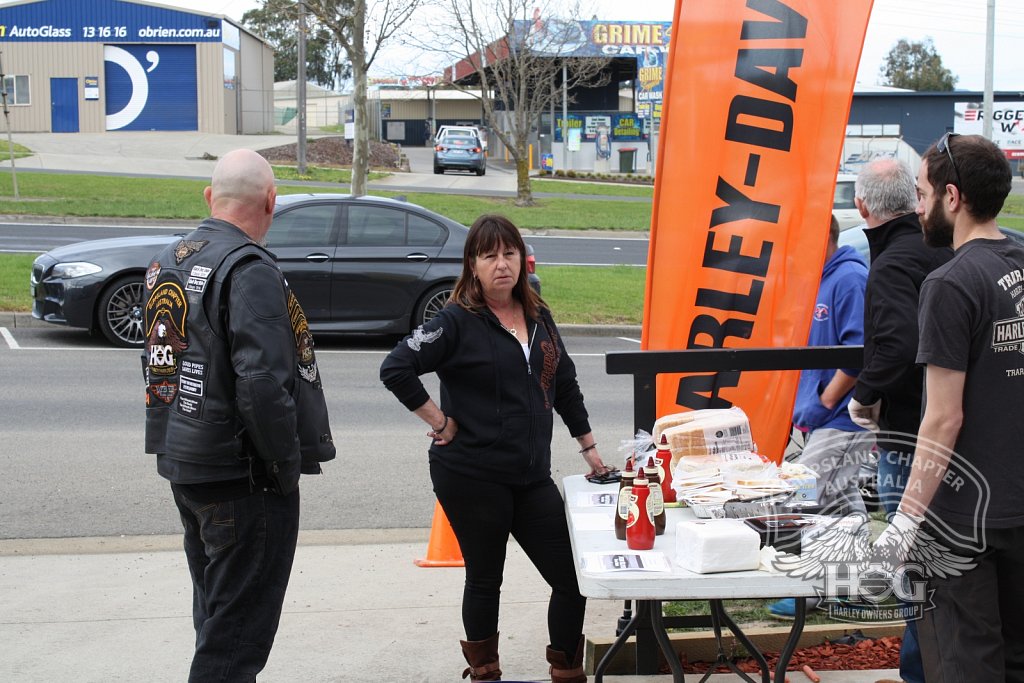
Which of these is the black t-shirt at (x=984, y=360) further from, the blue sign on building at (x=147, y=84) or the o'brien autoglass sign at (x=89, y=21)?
the blue sign on building at (x=147, y=84)

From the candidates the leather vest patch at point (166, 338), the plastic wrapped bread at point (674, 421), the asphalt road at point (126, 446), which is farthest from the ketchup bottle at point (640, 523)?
the asphalt road at point (126, 446)

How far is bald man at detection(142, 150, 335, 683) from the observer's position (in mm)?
3182

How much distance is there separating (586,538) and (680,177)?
79.0 inches

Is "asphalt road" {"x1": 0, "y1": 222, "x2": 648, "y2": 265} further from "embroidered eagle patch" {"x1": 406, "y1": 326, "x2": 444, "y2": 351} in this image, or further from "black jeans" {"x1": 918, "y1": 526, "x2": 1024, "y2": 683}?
"black jeans" {"x1": 918, "y1": 526, "x2": 1024, "y2": 683}

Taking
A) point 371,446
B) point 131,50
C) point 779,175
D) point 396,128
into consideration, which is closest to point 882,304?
point 779,175

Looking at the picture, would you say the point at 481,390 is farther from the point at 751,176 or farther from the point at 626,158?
the point at 626,158

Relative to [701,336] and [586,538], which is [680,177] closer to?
[701,336]

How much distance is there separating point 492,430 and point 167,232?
17.2 metres

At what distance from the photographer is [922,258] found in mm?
4227

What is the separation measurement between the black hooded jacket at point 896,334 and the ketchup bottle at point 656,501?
3.70ft

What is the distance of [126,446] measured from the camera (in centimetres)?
785

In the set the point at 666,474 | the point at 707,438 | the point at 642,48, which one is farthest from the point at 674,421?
the point at 642,48

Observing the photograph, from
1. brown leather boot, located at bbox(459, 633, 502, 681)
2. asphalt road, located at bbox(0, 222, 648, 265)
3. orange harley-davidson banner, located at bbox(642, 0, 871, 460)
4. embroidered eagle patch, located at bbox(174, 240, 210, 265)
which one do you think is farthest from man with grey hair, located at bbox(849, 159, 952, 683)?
asphalt road, located at bbox(0, 222, 648, 265)

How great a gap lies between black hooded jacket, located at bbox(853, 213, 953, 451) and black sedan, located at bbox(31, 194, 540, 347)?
773 cm
